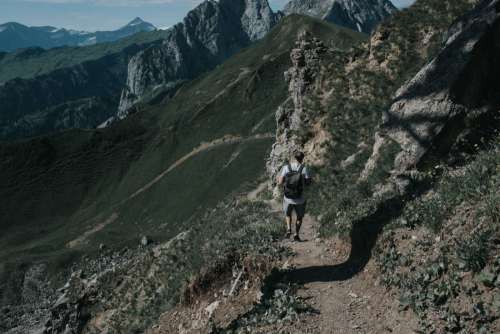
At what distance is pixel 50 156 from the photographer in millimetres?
142250

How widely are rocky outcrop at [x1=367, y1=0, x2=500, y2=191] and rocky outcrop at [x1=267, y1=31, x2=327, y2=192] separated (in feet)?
45.8

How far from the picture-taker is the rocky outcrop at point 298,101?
A: 3030 cm

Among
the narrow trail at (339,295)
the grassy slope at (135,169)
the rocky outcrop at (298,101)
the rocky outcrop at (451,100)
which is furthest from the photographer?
the grassy slope at (135,169)

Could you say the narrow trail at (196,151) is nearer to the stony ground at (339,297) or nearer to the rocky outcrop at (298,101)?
the rocky outcrop at (298,101)

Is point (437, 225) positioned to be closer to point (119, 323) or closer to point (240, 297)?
point (240, 297)

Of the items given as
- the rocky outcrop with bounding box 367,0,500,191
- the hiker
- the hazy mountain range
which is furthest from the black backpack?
the rocky outcrop with bounding box 367,0,500,191

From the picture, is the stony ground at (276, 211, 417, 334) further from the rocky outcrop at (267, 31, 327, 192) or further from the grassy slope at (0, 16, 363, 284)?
the grassy slope at (0, 16, 363, 284)

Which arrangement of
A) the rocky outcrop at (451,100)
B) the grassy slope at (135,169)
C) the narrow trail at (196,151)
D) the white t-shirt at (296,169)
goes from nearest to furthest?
the white t-shirt at (296,169) < the rocky outcrop at (451,100) < the grassy slope at (135,169) < the narrow trail at (196,151)

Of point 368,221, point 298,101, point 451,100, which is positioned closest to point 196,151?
point 298,101

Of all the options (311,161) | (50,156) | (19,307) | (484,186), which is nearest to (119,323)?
(311,161)

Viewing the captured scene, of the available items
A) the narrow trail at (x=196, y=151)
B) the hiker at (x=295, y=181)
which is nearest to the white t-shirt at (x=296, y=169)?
the hiker at (x=295, y=181)

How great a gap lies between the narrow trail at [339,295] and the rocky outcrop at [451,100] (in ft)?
10.8

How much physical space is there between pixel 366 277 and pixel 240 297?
3736mm

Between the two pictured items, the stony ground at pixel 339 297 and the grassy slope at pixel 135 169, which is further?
the grassy slope at pixel 135 169
